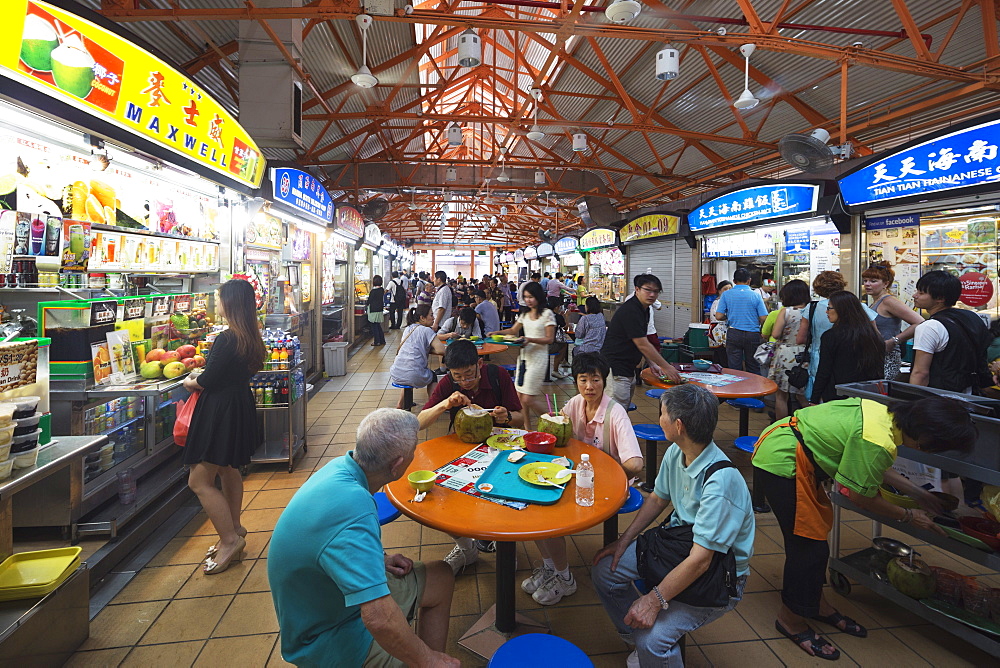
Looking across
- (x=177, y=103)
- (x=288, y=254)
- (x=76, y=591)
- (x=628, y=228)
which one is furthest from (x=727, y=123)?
(x=76, y=591)

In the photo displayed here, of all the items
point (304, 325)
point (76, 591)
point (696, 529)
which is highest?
point (304, 325)

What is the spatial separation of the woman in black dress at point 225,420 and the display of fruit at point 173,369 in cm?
87

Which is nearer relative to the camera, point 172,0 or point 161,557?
point 161,557

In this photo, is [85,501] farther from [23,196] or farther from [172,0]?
[172,0]

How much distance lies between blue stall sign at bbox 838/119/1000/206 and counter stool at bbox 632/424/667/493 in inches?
162

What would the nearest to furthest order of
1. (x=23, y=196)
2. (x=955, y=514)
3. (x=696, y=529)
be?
1. (x=696, y=529)
2. (x=955, y=514)
3. (x=23, y=196)

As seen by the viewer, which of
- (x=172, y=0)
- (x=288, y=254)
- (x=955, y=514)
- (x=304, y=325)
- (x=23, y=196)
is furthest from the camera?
(x=304, y=325)

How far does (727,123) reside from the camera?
28.4 ft

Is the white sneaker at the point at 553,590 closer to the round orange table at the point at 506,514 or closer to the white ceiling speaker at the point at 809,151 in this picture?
the round orange table at the point at 506,514

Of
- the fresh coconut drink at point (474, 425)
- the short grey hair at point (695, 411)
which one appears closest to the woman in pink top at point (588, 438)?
the fresh coconut drink at point (474, 425)

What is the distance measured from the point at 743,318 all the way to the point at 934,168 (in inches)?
99.6

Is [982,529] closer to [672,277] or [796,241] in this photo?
[796,241]

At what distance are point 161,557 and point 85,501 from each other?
59 centimetres

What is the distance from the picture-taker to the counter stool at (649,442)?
3.68 metres
